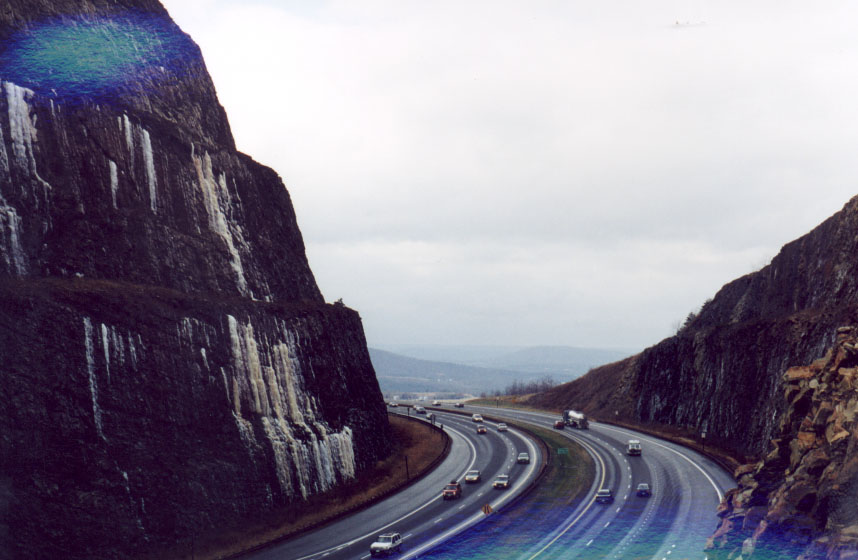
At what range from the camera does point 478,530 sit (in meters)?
47.5

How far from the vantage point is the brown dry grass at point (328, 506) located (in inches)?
1618

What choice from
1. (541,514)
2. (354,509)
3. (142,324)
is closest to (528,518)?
(541,514)

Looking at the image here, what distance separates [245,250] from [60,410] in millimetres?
24357

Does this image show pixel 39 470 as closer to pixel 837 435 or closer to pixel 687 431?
pixel 837 435

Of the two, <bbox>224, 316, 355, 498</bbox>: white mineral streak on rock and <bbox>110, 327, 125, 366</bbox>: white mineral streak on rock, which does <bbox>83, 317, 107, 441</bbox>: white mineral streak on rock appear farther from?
<bbox>224, 316, 355, 498</bbox>: white mineral streak on rock

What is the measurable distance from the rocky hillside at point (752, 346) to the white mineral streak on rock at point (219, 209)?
1772 inches

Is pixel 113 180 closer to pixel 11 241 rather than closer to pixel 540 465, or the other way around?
pixel 11 241

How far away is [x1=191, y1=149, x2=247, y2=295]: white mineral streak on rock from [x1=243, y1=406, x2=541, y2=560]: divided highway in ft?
65.1

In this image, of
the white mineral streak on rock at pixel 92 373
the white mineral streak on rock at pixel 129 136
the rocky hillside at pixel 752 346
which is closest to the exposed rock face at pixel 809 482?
the rocky hillside at pixel 752 346

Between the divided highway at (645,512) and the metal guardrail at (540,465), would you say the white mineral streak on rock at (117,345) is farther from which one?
the metal guardrail at (540,465)

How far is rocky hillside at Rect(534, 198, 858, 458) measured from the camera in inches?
2320

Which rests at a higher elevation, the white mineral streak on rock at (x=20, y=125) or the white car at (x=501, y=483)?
the white mineral streak on rock at (x=20, y=125)

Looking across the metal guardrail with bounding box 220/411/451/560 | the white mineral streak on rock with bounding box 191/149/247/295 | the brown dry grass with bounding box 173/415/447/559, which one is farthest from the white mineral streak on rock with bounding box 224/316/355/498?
the white mineral streak on rock with bounding box 191/149/247/295

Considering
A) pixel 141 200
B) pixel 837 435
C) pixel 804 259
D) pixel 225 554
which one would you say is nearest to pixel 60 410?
pixel 225 554
